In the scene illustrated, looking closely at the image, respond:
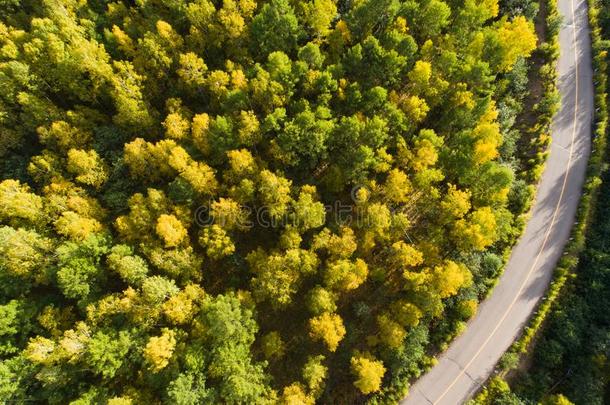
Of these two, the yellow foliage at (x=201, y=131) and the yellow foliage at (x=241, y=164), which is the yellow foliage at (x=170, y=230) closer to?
the yellow foliage at (x=241, y=164)

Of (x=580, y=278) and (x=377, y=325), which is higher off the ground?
(x=377, y=325)

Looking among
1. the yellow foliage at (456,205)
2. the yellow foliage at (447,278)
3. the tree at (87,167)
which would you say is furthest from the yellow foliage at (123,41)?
the yellow foliage at (447,278)

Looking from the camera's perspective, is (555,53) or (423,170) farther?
(555,53)

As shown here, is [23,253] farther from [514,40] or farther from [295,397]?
[514,40]

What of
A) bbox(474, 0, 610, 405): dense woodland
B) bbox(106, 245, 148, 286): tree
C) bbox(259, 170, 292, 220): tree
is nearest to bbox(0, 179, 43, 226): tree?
bbox(106, 245, 148, 286): tree

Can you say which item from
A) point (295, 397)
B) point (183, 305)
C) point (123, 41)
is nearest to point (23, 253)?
point (183, 305)

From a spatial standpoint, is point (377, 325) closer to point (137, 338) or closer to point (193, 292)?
point (193, 292)

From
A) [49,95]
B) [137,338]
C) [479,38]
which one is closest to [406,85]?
[479,38]
